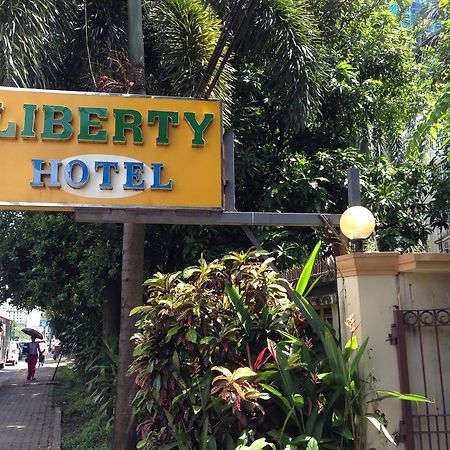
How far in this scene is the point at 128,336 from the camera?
7.33m

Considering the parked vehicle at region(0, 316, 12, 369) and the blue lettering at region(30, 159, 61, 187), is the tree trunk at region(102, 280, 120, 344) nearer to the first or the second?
the blue lettering at region(30, 159, 61, 187)

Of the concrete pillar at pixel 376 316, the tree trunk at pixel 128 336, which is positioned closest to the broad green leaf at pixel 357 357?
the concrete pillar at pixel 376 316

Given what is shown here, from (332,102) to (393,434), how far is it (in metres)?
6.88

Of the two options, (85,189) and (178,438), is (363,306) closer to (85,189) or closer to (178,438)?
(178,438)

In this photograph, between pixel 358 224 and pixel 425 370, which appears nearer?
pixel 425 370

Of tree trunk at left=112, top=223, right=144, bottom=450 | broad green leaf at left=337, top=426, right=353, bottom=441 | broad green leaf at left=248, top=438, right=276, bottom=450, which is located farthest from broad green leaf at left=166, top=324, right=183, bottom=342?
tree trunk at left=112, top=223, right=144, bottom=450

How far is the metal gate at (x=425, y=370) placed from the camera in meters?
4.54

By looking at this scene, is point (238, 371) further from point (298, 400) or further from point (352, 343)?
point (352, 343)

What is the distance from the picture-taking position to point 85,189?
5.54 metres

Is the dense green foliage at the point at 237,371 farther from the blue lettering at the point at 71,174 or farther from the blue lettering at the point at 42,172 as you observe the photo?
the blue lettering at the point at 42,172

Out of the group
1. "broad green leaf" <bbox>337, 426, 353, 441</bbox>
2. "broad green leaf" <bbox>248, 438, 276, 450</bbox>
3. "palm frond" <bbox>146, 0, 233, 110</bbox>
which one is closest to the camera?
"broad green leaf" <bbox>248, 438, 276, 450</bbox>

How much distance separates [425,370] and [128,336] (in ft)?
13.0

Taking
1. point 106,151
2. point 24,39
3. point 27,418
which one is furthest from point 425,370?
point 27,418

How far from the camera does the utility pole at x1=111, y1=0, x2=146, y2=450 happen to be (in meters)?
7.14
